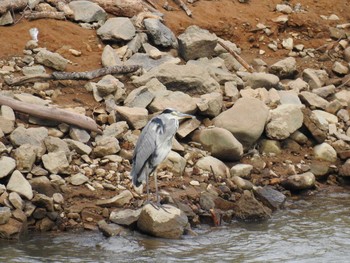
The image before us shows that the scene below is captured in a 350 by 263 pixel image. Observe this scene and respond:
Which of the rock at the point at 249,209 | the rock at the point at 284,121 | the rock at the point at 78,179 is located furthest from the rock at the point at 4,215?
the rock at the point at 284,121

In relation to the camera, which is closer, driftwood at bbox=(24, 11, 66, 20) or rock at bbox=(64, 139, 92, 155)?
rock at bbox=(64, 139, 92, 155)

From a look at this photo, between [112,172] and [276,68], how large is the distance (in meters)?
4.73

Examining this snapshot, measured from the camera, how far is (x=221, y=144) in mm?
12016

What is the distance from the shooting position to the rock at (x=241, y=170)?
11.9 metres

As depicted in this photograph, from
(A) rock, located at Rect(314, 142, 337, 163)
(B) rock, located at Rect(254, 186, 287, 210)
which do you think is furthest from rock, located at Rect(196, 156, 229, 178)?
(A) rock, located at Rect(314, 142, 337, 163)

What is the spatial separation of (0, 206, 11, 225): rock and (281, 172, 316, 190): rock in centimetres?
399

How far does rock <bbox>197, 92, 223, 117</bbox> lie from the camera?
41.1ft

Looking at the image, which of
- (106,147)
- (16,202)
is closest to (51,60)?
(106,147)

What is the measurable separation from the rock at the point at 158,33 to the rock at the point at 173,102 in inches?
77.8

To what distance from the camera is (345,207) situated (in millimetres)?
11742

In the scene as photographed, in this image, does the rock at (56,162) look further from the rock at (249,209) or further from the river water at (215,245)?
the rock at (249,209)

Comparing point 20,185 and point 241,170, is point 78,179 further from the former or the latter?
point 241,170

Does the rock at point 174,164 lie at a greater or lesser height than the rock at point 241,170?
greater

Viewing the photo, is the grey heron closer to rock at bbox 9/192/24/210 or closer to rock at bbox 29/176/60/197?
rock at bbox 29/176/60/197
